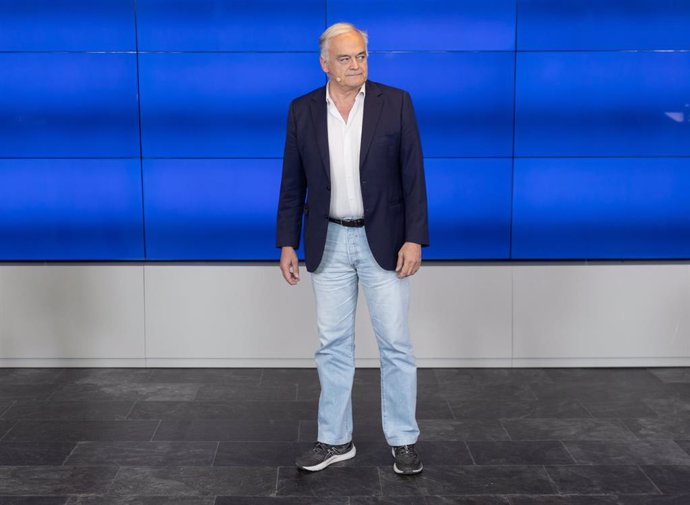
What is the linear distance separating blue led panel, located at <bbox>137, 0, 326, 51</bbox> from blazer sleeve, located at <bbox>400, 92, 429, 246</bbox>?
1456 millimetres

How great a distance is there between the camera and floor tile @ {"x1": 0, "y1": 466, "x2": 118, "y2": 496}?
3283 millimetres

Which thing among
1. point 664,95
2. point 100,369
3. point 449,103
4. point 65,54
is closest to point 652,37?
point 664,95

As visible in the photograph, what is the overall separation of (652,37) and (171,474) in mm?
3078

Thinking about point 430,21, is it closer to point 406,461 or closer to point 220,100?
point 220,100

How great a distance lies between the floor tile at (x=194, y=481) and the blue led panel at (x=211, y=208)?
5.08 feet

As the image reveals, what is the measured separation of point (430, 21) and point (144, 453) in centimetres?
245

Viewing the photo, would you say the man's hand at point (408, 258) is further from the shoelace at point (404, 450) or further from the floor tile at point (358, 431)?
the floor tile at point (358, 431)

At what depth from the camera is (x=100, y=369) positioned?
190 inches

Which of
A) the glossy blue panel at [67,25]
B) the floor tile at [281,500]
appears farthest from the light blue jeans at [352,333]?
the glossy blue panel at [67,25]

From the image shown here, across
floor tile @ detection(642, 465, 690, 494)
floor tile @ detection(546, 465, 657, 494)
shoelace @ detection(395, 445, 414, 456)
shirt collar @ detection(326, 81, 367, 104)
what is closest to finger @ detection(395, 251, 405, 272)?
shirt collar @ detection(326, 81, 367, 104)

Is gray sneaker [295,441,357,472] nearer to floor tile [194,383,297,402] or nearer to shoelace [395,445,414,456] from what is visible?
shoelace [395,445,414,456]

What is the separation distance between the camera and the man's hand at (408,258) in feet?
10.8

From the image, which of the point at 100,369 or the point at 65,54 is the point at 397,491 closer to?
the point at 100,369

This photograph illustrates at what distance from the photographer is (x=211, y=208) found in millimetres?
4762
